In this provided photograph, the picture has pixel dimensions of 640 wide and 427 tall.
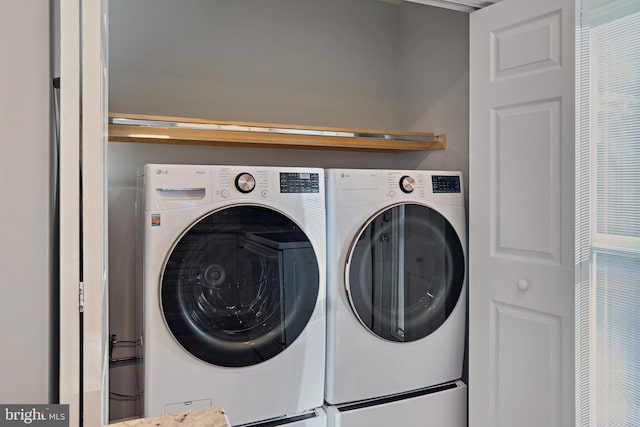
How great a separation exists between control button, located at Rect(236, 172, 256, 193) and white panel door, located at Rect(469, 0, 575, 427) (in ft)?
3.02

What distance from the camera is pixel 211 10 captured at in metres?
2.35

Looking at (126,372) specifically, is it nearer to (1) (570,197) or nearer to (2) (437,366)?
(2) (437,366)

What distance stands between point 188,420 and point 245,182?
43.5 inches

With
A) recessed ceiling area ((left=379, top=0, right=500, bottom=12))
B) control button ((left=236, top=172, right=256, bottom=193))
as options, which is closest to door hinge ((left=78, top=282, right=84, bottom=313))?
control button ((left=236, top=172, right=256, bottom=193))

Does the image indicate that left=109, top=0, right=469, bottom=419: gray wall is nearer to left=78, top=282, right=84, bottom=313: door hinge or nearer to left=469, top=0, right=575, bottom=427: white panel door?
left=469, top=0, right=575, bottom=427: white panel door

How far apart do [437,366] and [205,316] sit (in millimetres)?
1083

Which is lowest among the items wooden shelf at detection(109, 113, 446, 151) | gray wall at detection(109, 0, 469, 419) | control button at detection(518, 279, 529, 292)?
control button at detection(518, 279, 529, 292)

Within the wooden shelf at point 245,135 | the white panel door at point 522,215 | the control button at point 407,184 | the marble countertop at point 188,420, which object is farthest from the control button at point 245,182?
the marble countertop at point 188,420

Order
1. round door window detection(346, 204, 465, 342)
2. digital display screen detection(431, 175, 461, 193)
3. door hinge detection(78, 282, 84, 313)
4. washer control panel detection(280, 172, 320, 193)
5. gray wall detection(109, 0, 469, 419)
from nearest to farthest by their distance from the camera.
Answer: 1. door hinge detection(78, 282, 84, 313)
2. washer control panel detection(280, 172, 320, 193)
3. round door window detection(346, 204, 465, 342)
4. digital display screen detection(431, 175, 461, 193)
5. gray wall detection(109, 0, 469, 419)

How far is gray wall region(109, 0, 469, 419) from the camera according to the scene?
7.13ft

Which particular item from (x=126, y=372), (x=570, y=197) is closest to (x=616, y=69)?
(x=570, y=197)

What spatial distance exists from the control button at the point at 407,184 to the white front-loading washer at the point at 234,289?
1.21 ft
